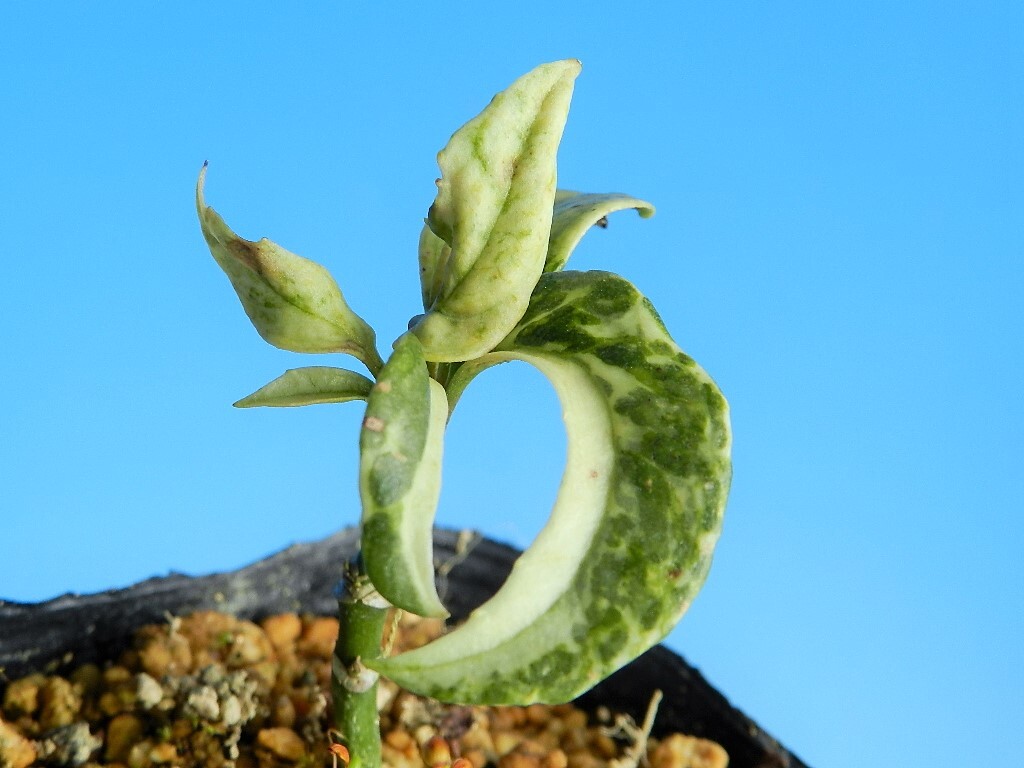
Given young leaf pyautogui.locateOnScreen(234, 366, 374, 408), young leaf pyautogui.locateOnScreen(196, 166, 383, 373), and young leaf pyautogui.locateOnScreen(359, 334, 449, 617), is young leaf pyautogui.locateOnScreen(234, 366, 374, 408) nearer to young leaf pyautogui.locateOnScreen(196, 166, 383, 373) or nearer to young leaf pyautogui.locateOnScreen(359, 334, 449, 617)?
young leaf pyautogui.locateOnScreen(196, 166, 383, 373)

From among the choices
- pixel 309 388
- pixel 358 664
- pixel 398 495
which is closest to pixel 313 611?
pixel 358 664

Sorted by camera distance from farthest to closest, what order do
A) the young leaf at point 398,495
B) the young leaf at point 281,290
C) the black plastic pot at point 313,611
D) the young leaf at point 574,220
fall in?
1. the black plastic pot at point 313,611
2. the young leaf at point 574,220
3. the young leaf at point 281,290
4. the young leaf at point 398,495

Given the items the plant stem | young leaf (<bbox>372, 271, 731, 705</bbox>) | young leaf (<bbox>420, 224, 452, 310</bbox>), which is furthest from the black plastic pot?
young leaf (<bbox>372, 271, 731, 705</bbox>)

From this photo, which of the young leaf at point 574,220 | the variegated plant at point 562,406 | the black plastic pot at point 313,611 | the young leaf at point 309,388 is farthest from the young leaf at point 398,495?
the black plastic pot at point 313,611

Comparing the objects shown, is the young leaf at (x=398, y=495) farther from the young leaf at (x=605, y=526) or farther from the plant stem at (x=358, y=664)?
the plant stem at (x=358, y=664)

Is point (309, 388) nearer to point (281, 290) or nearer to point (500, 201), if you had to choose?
point (281, 290)

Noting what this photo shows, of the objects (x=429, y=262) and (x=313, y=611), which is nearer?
(x=429, y=262)

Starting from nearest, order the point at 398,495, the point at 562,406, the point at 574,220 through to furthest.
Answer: the point at 398,495 → the point at 562,406 → the point at 574,220
